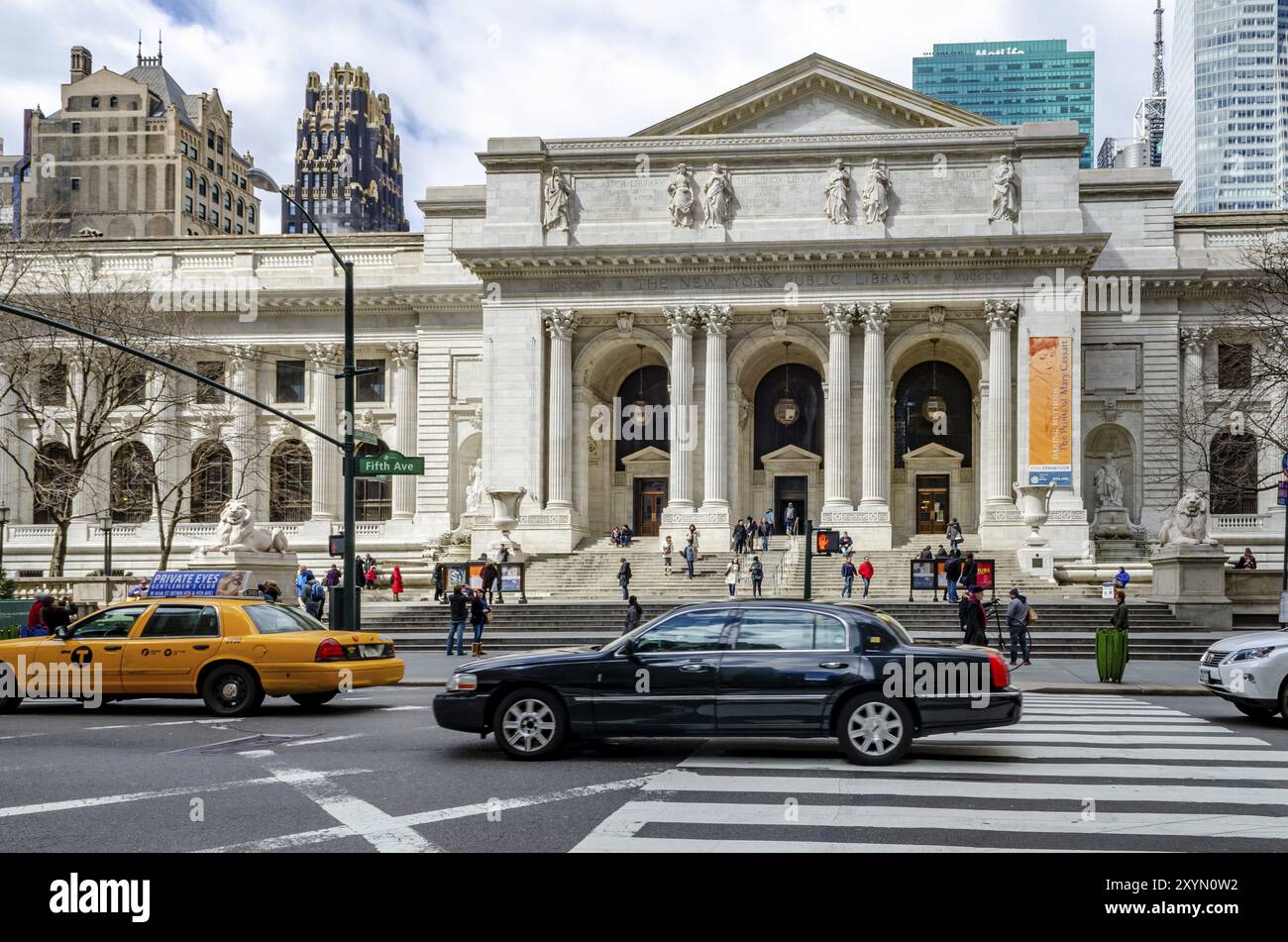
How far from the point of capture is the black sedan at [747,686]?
1162 cm

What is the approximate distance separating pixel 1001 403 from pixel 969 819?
4203 centimetres

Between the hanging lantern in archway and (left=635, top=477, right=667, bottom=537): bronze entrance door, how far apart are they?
5900mm

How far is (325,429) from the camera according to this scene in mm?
57719

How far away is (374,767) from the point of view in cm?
1171

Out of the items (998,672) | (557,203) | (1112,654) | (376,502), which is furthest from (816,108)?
(998,672)

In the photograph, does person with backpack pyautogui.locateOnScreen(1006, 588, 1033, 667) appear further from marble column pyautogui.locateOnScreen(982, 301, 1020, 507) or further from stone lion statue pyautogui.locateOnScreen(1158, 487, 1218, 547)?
marble column pyautogui.locateOnScreen(982, 301, 1020, 507)

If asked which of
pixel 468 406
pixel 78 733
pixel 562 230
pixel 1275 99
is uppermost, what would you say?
pixel 1275 99

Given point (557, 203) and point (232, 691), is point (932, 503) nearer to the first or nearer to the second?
point (557, 203)

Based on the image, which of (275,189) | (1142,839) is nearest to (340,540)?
(275,189)

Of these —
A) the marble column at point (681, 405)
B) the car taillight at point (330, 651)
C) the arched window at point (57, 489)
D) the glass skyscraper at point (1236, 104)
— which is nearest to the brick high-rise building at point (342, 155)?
the glass skyscraper at point (1236, 104)

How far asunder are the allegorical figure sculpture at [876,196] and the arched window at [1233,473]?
1558 centimetres

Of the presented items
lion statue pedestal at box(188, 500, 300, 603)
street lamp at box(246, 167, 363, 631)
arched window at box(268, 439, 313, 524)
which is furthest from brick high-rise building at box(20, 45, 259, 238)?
street lamp at box(246, 167, 363, 631)
